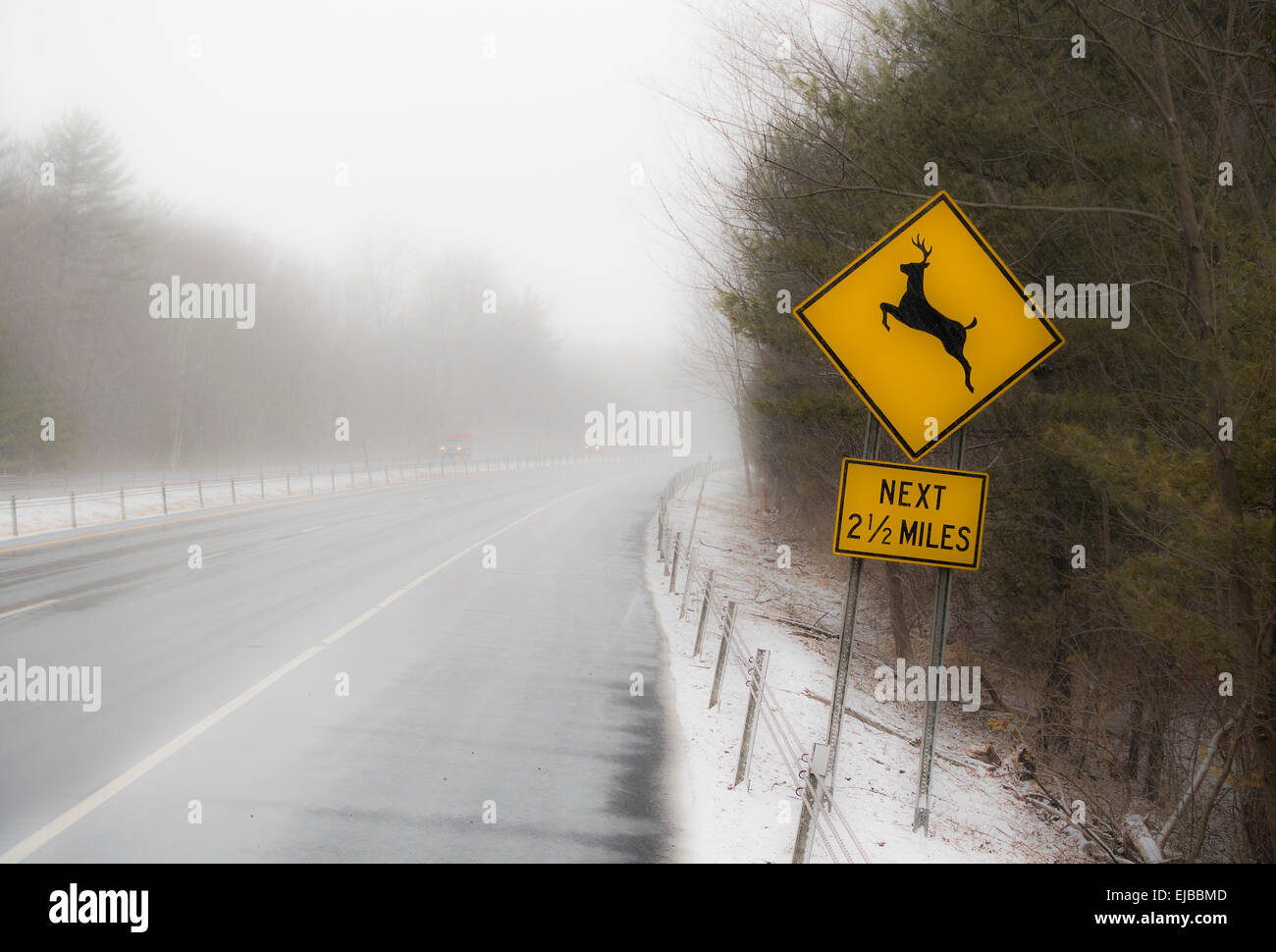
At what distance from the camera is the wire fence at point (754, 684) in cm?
505

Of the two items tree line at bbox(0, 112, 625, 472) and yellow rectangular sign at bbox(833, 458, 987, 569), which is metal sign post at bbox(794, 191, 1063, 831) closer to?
yellow rectangular sign at bbox(833, 458, 987, 569)

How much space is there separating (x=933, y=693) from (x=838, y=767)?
1818 millimetres

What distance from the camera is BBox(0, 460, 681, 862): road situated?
5289mm

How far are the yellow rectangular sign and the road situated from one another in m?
2.11

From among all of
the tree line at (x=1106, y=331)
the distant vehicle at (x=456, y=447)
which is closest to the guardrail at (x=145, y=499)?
the distant vehicle at (x=456, y=447)

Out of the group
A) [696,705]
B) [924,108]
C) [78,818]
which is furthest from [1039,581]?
[78,818]

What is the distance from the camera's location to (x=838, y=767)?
Answer: 7344mm

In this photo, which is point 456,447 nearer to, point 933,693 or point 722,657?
point 722,657

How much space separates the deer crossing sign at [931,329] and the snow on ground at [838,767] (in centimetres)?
238

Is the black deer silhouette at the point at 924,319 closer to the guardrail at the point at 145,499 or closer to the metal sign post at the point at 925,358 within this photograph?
the metal sign post at the point at 925,358

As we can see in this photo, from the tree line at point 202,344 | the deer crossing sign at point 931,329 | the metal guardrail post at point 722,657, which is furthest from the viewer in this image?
the tree line at point 202,344

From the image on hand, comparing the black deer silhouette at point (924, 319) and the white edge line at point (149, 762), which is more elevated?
the black deer silhouette at point (924, 319)

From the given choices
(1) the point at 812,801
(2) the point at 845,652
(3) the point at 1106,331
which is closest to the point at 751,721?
(2) the point at 845,652

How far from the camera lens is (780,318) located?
11523 millimetres
